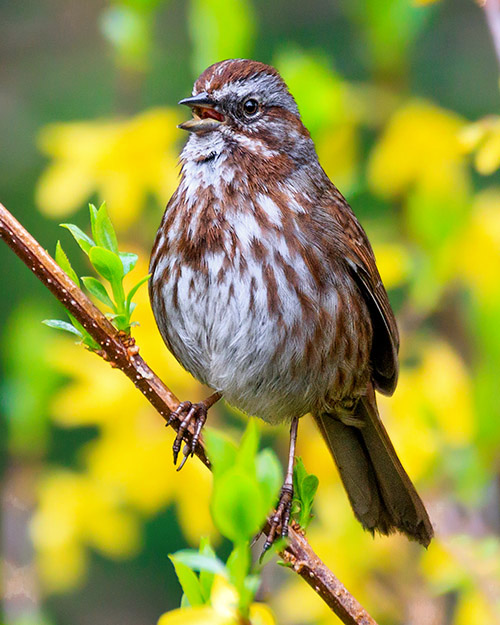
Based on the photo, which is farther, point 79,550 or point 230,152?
point 79,550

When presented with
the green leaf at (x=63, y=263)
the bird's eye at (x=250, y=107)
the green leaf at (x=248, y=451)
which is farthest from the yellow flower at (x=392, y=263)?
the green leaf at (x=248, y=451)

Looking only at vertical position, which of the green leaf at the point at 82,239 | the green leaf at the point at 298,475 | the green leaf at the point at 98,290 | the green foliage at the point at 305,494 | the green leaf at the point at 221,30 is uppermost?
the green leaf at the point at 221,30

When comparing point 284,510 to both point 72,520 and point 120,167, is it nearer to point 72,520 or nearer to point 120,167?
point 72,520

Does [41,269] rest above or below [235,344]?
above

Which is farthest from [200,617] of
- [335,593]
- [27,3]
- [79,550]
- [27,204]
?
[27,3]

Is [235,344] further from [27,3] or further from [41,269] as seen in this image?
[27,3]

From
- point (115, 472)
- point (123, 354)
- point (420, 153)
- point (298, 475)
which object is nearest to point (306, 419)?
point (115, 472)

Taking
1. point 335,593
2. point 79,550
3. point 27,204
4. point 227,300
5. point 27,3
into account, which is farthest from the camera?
point 27,3

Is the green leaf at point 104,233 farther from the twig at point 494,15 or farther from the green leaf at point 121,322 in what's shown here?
the twig at point 494,15
